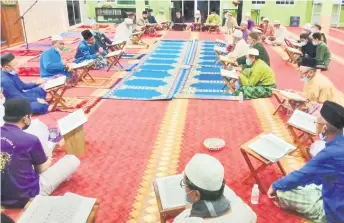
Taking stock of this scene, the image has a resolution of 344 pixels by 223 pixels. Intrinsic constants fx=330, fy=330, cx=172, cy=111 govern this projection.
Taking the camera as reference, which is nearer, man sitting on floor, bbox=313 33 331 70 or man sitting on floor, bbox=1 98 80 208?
man sitting on floor, bbox=1 98 80 208

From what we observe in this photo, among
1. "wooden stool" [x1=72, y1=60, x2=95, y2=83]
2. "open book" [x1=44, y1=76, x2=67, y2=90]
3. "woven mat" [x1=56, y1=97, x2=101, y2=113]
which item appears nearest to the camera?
"open book" [x1=44, y1=76, x2=67, y2=90]

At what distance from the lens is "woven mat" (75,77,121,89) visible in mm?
5906

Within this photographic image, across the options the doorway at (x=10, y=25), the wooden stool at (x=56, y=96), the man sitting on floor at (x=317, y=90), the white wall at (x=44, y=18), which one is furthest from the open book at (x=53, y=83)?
the white wall at (x=44, y=18)

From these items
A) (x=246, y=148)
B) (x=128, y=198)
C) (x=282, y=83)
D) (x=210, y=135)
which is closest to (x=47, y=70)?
(x=210, y=135)

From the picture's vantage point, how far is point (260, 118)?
4.43 m

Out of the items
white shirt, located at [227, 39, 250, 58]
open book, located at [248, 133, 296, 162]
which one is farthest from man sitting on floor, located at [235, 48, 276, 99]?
open book, located at [248, 133, 296, 162]

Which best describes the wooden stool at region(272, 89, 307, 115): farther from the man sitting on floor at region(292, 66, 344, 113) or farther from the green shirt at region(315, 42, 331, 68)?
the green shirt at region(315, 42, 331, 68)

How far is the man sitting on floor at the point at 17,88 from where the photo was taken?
403cm

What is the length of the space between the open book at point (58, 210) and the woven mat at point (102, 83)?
13.1 feet

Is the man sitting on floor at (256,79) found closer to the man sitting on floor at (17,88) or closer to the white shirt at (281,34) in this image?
the man sitting on floor at (17,88)

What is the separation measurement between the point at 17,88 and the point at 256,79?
3.42 meters

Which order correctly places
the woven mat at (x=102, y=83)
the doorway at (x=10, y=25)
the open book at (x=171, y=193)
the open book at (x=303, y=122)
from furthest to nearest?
the doorway at (x=10, y=25) → the woven mat at (x=102, y=83) → the open book at (x=303, y=122) → the open book at (x=171, y=193)

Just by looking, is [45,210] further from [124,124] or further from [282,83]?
[282,83]

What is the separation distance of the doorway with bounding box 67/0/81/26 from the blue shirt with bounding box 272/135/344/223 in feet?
48.4
